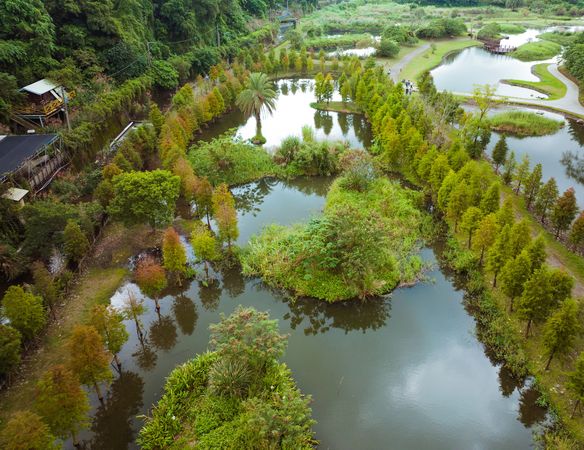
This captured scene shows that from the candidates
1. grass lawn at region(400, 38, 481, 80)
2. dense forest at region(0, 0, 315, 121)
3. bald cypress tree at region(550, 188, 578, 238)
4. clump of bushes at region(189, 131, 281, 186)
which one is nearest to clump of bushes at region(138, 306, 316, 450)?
clump of bushes at region(189, 131, 281, 186)

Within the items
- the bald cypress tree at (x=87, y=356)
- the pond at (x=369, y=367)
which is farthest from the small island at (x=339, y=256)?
the bald cypress tree at (x=87, y=356)

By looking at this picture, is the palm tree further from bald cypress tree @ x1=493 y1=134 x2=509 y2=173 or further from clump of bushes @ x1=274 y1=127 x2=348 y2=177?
bald cypress tree @ x1=493 y1=134 x2=509 y2=173

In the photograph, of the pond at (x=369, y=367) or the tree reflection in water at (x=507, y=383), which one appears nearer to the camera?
the pond at (x=369, y=367)

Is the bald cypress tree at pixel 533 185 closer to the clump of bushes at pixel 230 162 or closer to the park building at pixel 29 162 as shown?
the clump of bushes at pixel 230 162

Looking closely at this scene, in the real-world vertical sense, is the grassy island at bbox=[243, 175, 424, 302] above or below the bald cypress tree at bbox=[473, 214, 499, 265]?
below

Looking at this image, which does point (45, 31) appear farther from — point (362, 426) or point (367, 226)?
point (362, 426)

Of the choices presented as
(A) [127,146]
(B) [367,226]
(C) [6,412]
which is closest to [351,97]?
(A) [127,146]
